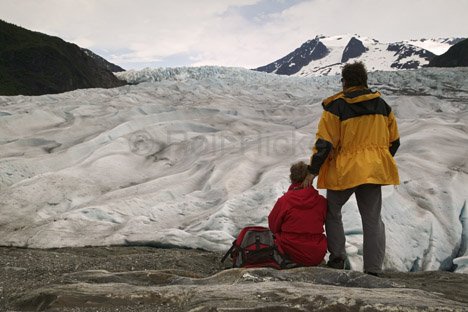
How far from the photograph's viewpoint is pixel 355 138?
3564 mm

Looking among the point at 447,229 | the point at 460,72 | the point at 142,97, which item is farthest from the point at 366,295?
the point at 460,72

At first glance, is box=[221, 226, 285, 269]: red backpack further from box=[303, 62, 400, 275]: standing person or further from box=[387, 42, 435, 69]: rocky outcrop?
box=[387, 42, 435, 69]: rocky outcrop

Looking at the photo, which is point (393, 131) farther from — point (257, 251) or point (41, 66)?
point (41, 66)

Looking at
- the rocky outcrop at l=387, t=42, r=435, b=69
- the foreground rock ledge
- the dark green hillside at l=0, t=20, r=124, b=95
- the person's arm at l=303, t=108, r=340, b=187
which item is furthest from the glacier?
the rocky outcrop at l=387, t=42, r=435, b=69

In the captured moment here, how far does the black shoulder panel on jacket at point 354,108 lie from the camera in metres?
3.53

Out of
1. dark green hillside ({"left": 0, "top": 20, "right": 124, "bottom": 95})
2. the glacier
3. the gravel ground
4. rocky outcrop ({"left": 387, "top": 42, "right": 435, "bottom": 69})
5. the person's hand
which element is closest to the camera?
the gravel ground

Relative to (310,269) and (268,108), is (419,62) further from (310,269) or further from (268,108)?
(310,269)

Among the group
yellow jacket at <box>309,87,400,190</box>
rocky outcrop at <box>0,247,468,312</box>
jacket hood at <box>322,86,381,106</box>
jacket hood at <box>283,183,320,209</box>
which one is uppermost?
jacket hood at <box>322,86,381,106</box>

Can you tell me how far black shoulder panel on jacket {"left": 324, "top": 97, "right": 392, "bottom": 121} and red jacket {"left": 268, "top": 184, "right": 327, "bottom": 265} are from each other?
0.73m

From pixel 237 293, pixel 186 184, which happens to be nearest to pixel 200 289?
pixel 237 293

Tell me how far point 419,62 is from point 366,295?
182 meters

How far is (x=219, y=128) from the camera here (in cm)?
1115

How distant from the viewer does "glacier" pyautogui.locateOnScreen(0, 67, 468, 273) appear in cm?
502

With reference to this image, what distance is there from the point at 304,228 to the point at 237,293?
132 cm
